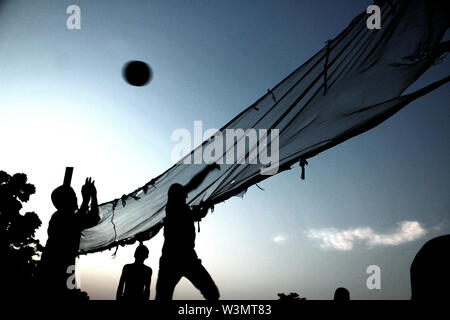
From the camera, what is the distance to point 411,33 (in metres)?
1.92

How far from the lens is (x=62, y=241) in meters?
2.67

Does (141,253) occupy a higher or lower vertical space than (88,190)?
lower

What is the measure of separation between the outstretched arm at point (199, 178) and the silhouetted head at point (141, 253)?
5.51 feet

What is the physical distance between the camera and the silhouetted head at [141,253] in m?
4.30

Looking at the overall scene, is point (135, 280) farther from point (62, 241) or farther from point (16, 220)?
point (16, 220)

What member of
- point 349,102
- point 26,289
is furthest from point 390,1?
point 26,289

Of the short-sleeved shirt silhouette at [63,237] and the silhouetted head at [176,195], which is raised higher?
the silhouetted head at [176,195]

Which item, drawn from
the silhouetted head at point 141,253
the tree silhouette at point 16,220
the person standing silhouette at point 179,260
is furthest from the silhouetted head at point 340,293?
the tree silhouette at point 16,220

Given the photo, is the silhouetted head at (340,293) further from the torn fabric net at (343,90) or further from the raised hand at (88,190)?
the raised hand at (88,190)

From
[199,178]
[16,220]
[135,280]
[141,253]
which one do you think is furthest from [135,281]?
[16,220]

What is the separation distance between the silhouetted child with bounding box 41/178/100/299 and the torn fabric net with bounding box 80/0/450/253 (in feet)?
4.44

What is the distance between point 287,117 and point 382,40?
0.93 meters

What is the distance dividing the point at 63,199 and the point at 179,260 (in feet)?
4.56
